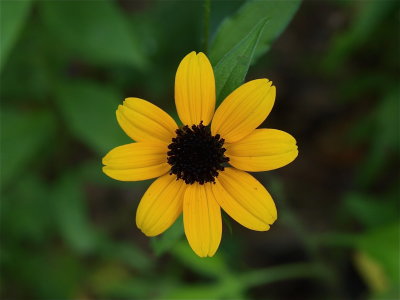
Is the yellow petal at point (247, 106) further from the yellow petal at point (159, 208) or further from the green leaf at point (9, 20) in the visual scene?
the green leaf at point (9, 20)

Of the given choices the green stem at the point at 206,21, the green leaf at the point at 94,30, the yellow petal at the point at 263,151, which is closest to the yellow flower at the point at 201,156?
the yellow petal at the point at 263,151

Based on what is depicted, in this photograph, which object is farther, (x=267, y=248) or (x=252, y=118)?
(x=267, y=248)

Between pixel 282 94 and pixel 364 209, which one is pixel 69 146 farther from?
pixel 364 209

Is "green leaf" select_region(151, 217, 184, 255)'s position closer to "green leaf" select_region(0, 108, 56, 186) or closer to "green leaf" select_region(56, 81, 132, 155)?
"green leaf" select_region(56, 81, 132, 155)

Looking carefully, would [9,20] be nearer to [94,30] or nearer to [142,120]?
[94,30]

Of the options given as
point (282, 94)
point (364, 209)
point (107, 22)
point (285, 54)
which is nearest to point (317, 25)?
point (285, 54)

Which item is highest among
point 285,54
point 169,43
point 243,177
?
point 285,54
